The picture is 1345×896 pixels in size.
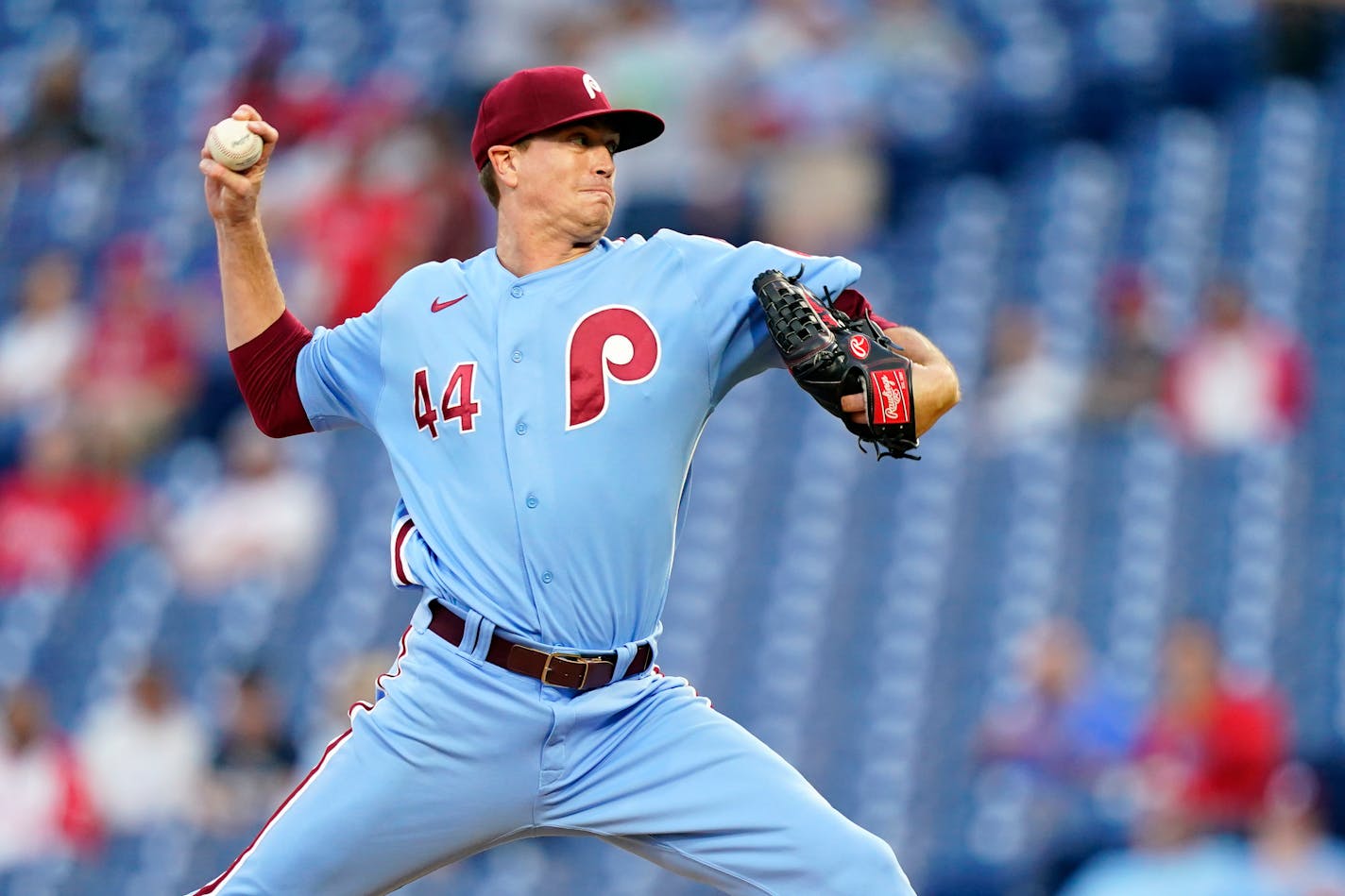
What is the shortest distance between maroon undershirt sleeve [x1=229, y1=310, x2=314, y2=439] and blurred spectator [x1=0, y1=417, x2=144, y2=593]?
5654 millimetres

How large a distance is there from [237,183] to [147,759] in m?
4.51

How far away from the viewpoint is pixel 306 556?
827 cm

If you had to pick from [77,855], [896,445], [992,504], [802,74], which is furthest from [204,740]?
[896,445]

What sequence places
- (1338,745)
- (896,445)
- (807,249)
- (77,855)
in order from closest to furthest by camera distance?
(896,445), (1338,745), (77,855), (807,249)

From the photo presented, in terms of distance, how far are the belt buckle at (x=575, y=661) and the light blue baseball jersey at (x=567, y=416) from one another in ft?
0.06

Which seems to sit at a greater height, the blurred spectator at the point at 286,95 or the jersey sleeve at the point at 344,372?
the blurred spectator at the point at 286,95

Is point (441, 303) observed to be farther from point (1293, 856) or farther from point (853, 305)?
point (1293, 856)

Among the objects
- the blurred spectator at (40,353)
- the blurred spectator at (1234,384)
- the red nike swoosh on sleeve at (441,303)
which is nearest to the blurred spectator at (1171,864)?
the blurred spectator at (1234,384)

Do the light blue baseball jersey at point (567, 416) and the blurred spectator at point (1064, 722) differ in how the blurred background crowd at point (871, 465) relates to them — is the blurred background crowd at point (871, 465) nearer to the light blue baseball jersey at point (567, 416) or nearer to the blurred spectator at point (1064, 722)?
the blurred spectator at point (1064, 722)

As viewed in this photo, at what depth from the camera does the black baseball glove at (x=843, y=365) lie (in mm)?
2943

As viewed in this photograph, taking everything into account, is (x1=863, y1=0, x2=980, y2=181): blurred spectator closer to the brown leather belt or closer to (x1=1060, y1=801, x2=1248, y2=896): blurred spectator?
(x1=1060, y1=801, x2=1248, y2=896): blurred spectator

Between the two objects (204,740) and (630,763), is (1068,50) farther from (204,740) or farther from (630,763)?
(630,763)

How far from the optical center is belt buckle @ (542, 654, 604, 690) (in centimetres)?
305

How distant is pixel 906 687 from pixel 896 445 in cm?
463
